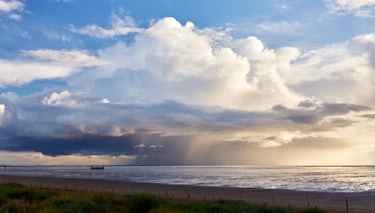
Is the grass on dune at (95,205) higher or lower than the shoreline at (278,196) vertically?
higher

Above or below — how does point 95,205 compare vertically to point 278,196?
above

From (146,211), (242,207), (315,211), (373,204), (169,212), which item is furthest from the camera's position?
(373,204)

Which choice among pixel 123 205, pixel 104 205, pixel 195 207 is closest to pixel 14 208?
pixel 104 205

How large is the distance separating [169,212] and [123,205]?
19.5 ft

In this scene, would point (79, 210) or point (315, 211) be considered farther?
point (315, 211)

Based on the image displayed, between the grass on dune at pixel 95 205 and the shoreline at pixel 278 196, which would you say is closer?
the grass on dune at pixel 95 205

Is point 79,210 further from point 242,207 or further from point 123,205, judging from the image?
point 242,207

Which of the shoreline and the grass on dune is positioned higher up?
the grass on dune

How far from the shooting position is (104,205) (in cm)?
2170

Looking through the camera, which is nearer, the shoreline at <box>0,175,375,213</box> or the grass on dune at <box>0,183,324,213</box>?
the grass on dune at <box>0,183,324,213</box>

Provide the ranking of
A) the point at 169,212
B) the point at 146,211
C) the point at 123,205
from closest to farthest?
the point at 169,212, the point at 146,211, the point at 123,205

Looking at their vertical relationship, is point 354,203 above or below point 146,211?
below

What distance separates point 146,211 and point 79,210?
4.59 meters

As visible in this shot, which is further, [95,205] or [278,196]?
[278,196]
